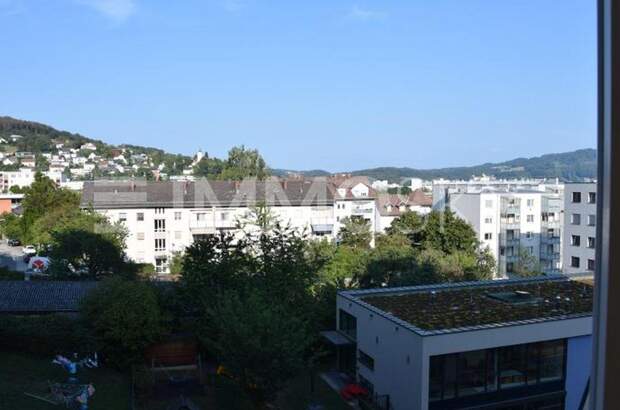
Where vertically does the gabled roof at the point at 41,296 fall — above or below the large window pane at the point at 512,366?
above

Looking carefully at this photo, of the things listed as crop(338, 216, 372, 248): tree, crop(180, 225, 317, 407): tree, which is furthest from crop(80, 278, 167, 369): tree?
crop(338, 216, 372, 248): tree

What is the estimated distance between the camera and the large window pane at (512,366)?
932cm

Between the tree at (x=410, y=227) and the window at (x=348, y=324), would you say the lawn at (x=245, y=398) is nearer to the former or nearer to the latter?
the window at (x=348, y=324)

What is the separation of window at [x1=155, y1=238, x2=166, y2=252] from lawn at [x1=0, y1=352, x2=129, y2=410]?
52.7 feet

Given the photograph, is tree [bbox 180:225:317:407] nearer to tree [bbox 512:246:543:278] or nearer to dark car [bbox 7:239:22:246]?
tree [bbox 512:246:543:278]

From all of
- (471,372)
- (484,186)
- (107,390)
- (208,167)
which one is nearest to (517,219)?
(484,186)

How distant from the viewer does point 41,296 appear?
12.0 meters

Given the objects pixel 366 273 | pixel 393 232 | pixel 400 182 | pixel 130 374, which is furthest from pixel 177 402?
pixel 400 182

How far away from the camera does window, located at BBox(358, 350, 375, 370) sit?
33.6 feet

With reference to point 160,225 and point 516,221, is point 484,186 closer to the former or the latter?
point 516,221

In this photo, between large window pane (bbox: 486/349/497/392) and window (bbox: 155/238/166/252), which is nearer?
large window pane (bbox: 486/349/497/392)

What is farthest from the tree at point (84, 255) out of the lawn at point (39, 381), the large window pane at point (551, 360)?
the large window pane at point (551, 360)

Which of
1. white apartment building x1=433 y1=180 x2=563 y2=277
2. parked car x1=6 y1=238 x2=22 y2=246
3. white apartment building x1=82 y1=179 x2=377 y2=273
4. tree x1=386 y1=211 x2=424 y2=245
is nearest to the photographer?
white apartment building x1=82 y1=179 x2=377 y2=273

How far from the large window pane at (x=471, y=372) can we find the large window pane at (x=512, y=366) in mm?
391
